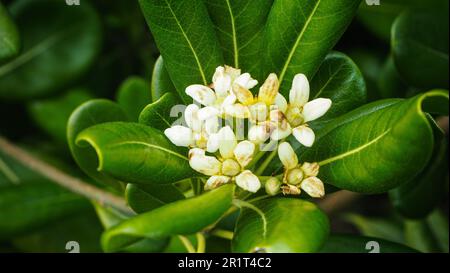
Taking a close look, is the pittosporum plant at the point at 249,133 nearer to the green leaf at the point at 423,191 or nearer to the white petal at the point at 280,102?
the white petal at the point at 280,102

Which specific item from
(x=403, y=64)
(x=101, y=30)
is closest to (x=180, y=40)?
(x=403, y=64)

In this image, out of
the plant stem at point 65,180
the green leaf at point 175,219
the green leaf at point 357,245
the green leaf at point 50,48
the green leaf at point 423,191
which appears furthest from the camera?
the green leaf at point 50,48

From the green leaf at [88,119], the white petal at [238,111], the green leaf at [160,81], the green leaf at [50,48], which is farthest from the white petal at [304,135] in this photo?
the green leaf at [50,48]

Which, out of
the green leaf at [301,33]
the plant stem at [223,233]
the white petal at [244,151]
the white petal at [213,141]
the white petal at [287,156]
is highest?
the green leaf at [301,33]

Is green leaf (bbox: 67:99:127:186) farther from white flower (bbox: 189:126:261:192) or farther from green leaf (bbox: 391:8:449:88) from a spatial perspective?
green leaf (bbox: 391:8:449:88)

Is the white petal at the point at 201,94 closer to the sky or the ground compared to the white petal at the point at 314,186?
closer to the sky
